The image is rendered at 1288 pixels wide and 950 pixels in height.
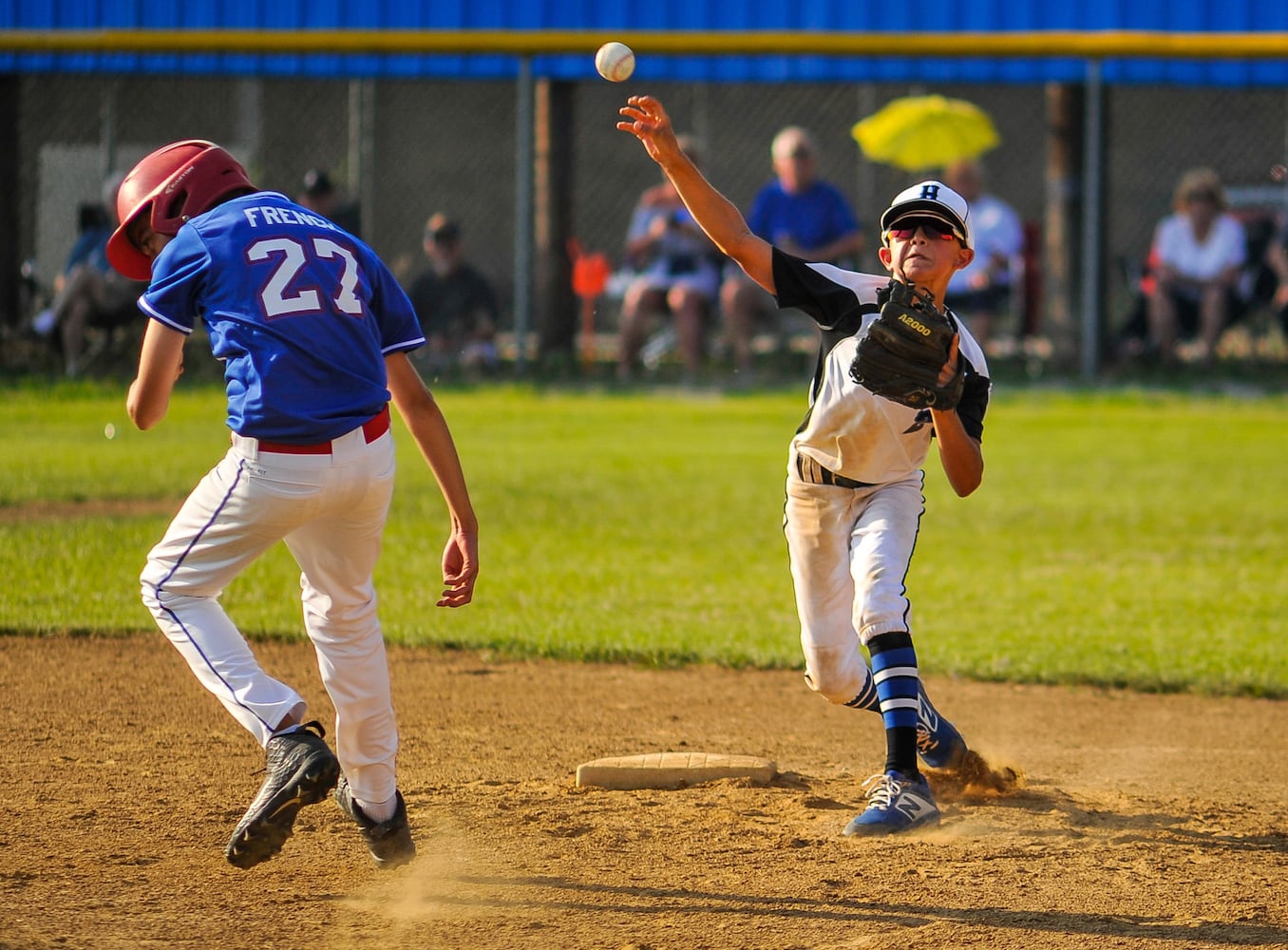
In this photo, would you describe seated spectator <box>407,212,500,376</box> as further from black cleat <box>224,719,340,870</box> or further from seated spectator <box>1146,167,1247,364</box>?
black cleat <box>224,719,340,870</box>

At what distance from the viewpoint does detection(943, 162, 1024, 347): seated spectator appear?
42.5 feet

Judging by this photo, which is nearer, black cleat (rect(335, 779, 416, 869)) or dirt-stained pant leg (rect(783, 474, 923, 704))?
black cleat (rect(335, 779, 416, 869))

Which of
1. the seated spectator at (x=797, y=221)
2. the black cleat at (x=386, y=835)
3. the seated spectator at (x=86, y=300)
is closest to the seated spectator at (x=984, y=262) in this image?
the seated spectator at (x=797, y=221)

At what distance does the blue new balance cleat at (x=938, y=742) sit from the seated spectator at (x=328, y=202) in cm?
827

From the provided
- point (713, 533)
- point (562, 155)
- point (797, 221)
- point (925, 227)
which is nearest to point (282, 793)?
point (925, 227)

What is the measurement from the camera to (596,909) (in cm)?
351

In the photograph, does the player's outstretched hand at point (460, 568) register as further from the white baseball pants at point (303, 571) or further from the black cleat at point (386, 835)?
the black cleat at point (386, 835)

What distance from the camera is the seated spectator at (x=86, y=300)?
38.4ft

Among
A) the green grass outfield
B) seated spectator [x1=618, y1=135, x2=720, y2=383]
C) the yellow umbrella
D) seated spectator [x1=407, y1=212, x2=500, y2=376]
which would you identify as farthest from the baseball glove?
the yellow umbrella

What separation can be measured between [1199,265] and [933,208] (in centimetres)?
966

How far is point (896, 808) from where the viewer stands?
4.05m

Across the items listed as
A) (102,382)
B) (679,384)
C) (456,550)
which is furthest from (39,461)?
(456,550)

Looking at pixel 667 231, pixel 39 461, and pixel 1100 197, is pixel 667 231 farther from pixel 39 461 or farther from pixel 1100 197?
pixel 39 461

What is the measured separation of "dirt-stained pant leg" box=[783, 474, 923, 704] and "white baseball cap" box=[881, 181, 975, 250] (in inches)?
27.7
